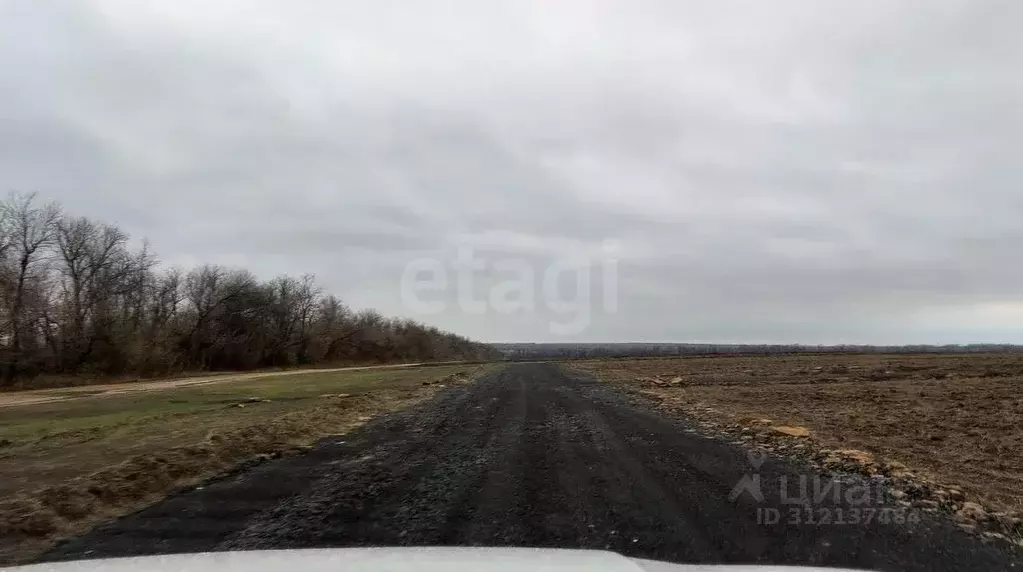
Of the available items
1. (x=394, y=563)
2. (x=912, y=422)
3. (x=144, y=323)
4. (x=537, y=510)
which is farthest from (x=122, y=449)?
(x=144, y=323)

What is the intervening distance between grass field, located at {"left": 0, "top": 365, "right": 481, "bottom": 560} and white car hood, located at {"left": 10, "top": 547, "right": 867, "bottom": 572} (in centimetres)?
250

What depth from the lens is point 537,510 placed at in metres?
6.79

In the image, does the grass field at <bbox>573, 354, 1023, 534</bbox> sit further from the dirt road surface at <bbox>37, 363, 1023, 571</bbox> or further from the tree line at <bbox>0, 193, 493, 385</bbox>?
the tree line at <bbox>0, 193, 493, 385</bbox>

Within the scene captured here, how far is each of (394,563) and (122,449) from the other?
32.1 feet

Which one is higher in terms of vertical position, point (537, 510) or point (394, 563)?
point (394, 563)

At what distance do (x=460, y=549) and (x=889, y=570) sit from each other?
10.4 ft

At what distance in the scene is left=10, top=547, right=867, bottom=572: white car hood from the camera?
388 centimetres

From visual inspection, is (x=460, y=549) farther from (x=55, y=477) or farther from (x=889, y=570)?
(x=55, y=477)

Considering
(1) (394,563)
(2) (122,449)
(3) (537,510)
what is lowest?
(2) (122,449)

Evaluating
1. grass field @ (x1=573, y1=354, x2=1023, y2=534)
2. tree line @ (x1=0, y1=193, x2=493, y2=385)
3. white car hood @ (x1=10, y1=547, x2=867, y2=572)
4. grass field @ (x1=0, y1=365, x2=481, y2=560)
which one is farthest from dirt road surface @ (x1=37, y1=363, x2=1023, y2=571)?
tree line @ (x1=0, y1=193, x2=493, y2=385)

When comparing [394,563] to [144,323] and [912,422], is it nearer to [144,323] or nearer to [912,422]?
[912,422]

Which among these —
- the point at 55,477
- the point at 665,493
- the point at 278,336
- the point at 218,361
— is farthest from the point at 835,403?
the point at 278,336

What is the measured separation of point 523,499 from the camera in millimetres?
7348

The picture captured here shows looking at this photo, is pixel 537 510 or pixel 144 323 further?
pixel 144 323
